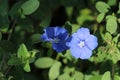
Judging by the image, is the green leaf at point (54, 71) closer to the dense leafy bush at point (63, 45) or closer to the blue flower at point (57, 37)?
the dense leafy bush at point (63, 45)

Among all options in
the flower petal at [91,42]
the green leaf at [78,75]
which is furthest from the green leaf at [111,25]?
the green leaf at [78,75]

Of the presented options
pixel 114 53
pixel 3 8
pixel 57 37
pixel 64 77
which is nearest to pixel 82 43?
pixel 57 37

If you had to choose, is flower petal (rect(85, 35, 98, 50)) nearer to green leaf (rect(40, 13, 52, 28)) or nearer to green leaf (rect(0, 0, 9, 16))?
green leaf (rect(40, 13, 52, 28))

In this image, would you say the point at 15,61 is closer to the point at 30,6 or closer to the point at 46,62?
the point at 30,6

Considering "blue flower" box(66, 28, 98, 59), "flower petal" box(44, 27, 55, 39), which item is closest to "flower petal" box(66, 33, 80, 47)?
"blue flower" box(66, 28, 98, 59)

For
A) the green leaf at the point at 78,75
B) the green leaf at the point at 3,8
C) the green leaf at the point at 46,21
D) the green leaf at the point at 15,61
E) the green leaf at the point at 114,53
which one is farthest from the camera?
the green leaf at the point at 46,21

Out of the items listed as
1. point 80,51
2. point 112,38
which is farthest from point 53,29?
point 112,38

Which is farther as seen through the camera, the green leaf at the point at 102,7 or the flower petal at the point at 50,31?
the green leaf at the point at 102,7
